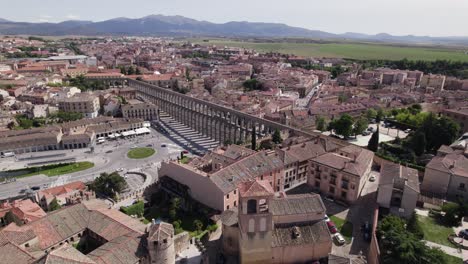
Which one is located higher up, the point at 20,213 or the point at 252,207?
the point at 252,207

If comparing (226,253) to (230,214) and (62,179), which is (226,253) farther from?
(62,179)

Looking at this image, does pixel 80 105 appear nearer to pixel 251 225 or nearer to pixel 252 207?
pixel 252 207

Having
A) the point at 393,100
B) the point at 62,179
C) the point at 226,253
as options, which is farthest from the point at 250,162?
the point at 393,100

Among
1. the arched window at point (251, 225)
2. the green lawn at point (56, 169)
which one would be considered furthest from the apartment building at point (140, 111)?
the arched window at point (251, 225)

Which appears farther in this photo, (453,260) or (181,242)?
(181,242)

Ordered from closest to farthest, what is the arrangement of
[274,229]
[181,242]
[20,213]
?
[274,229]
[181,242]
[20,213]

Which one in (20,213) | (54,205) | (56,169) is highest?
(20,213)

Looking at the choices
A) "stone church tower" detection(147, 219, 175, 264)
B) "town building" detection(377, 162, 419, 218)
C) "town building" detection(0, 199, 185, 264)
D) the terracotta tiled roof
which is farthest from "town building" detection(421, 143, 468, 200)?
"stone church tower" detection(147, 219, 175, 264)

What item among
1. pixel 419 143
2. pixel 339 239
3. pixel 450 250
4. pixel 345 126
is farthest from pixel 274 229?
pixel 345 126
